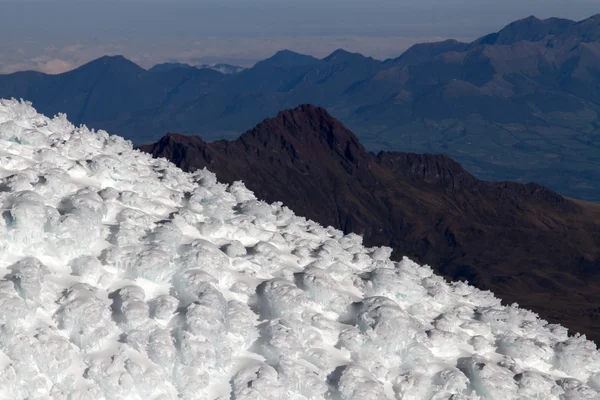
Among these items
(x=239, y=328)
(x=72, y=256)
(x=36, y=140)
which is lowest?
(x=239, y=328)

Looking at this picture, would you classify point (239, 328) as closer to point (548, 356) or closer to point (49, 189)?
point (49, 189)

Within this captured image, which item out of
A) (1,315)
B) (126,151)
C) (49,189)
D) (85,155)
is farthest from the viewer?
(126,151)

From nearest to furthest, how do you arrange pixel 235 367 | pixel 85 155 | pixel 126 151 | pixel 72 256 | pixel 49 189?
pixel 235 367 < pixel 72 256 < pixel 49 189 < pixel 85 155 < pixel 126 151

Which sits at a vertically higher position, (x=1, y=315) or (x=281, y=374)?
(x=1, y=315)

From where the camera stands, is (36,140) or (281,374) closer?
(281,374)

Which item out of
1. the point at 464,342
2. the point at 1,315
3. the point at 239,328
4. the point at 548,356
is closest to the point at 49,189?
the point at 1,315

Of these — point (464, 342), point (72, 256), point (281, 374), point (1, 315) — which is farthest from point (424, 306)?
point (1, 315)

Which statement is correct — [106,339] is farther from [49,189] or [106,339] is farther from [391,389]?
[391,389]
